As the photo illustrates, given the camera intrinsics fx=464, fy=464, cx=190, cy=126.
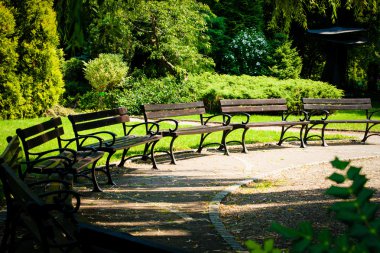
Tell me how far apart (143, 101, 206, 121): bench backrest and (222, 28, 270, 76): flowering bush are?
15875 mm

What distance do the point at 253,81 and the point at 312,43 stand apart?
41.6 feet

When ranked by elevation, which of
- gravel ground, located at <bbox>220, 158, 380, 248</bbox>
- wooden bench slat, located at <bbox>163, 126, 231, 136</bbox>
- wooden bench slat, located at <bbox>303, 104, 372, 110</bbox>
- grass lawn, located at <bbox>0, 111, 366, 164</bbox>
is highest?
wooden bench slat, located at <bbox>303, 104, 372, 110</bbox>

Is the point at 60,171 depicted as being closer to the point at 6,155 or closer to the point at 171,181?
the point at 6,155

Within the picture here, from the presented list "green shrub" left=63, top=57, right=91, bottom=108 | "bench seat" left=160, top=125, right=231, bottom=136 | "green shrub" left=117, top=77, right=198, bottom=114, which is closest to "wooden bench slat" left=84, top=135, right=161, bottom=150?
"bench seat" left=160, top=125, right=231, bottom=136

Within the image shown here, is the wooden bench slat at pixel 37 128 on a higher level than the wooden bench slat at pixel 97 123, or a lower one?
higher

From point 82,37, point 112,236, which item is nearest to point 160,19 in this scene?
point 82,37

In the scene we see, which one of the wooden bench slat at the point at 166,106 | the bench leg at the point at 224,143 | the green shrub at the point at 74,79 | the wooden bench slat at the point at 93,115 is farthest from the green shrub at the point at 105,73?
the wooden bench slat at the point at 93,115

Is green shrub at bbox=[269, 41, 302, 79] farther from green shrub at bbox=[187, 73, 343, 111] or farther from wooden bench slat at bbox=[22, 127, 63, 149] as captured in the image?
wooden bench slat at bbox=[22, 127, 63, 149]

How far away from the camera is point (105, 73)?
2059cm

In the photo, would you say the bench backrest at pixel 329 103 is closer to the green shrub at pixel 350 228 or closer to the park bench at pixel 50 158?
the park bench at pixel 50 158

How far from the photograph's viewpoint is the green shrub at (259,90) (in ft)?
59.2

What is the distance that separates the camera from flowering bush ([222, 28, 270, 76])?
26016 millimetres

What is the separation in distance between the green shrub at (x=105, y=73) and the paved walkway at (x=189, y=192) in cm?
1125

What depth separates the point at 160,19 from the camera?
21.0m
